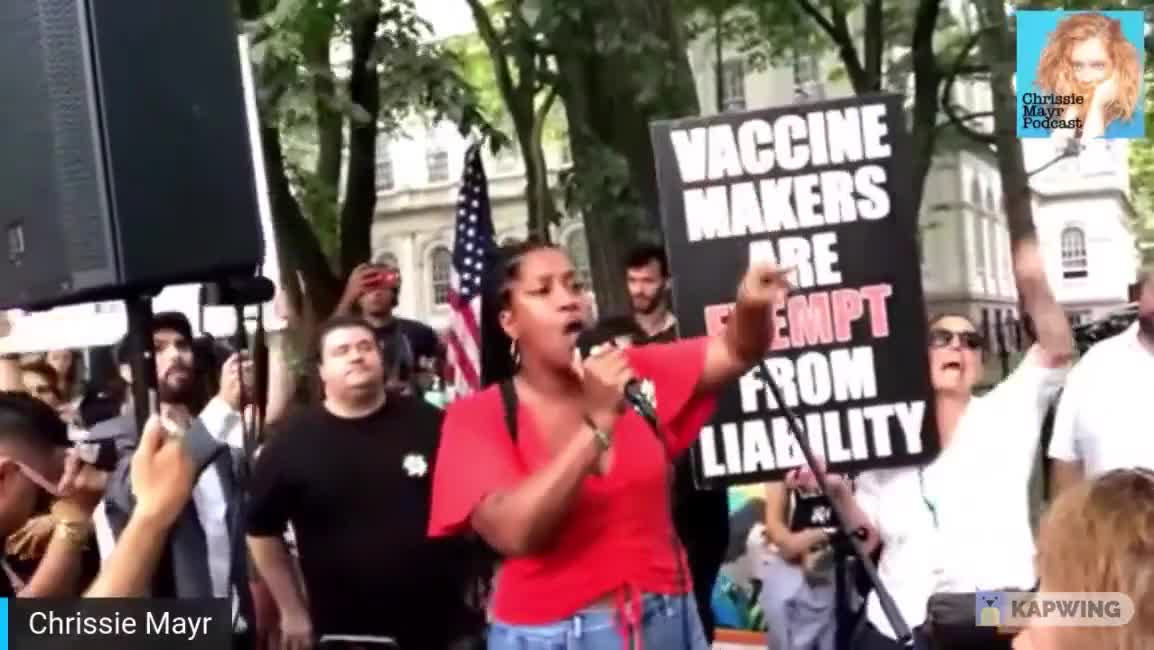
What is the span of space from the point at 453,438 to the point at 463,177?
17.3ft

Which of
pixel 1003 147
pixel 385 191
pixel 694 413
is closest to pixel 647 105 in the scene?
pixel 1003 147

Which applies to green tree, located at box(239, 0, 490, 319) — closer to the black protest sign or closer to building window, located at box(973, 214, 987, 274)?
the black protest sign

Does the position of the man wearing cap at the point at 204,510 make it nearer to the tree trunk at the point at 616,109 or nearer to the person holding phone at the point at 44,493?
the person holding phone at the point at 44,493

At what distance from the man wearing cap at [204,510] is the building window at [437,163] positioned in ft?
102

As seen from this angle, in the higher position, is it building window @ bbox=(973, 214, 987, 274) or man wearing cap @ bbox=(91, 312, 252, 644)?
man wearing cap @ bbox=(91, 312, 252, 644)

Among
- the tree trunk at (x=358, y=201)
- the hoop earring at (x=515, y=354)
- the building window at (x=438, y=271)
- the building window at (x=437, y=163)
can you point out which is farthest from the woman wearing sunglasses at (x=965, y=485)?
the building window at (x=438, y=271)

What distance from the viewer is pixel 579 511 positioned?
3498 millimetres

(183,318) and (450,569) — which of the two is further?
(183,318)

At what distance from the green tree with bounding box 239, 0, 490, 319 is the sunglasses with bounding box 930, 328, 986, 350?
2.55 metres

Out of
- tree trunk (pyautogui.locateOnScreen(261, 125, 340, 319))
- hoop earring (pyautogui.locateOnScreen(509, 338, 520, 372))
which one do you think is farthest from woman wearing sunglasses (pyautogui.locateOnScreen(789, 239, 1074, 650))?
tree trunk (pyautogui.locateOnScreen(261, 125, 340, 319))

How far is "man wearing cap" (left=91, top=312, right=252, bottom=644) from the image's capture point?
3.53 m

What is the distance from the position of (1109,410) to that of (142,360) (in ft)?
9.21

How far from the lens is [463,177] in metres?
8.74

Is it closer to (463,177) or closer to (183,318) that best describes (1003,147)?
(463,177)
